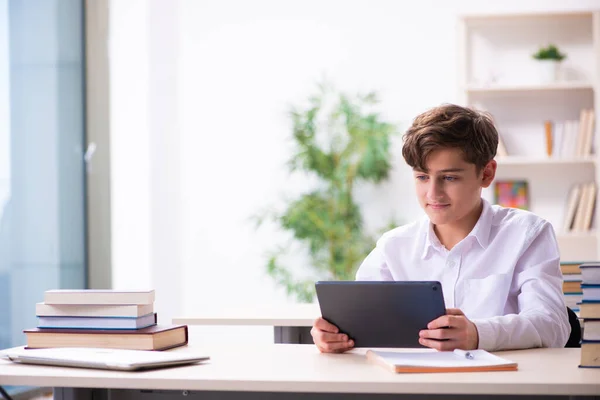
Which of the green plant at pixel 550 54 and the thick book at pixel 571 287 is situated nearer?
the thick book at pixel 571 287

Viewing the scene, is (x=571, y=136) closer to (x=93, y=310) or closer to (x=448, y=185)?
(x=448, y=185)

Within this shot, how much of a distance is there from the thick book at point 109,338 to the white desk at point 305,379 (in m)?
0.12

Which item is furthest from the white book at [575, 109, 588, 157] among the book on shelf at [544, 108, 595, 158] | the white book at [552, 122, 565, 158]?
the white book at [552, 122, 565, 158]

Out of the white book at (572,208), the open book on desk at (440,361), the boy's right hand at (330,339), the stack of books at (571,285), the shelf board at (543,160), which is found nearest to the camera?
the open book on desk at (440,361)

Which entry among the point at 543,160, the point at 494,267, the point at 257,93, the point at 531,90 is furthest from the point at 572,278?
the point at 257,93

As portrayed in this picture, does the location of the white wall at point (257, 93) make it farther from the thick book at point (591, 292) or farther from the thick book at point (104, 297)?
the thick book at point (591, 292)

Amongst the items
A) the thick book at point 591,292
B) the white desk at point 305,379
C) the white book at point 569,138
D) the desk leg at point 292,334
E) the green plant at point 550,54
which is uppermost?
the green plant at point 550,54

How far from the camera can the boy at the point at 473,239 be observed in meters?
2.11

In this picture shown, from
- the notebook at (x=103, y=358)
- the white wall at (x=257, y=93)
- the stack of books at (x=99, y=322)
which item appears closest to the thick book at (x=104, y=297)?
the stack of books at (x=99, y=322)

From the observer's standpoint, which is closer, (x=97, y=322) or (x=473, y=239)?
(x=97, y=322)

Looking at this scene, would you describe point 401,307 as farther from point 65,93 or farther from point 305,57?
point 305,57

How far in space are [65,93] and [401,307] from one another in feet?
11.7

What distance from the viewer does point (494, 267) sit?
224 cm

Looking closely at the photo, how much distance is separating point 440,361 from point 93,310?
817mm
